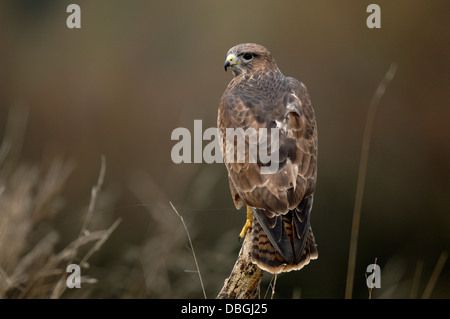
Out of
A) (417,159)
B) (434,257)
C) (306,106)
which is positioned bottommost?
(434,257)

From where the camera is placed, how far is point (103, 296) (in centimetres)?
618

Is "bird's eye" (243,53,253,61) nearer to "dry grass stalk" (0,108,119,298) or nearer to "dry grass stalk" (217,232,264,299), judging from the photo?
"dry grass stalk" (0,108,119,298)

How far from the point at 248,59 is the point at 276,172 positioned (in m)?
1.40

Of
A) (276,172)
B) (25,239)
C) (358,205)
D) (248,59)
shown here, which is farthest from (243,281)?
(25,239)

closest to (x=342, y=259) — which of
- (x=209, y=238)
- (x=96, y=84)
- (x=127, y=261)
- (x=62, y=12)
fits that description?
(x=209, y=238)

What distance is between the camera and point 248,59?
17.0 ft

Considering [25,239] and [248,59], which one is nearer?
[248,59]

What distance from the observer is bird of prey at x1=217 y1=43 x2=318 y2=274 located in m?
3.75

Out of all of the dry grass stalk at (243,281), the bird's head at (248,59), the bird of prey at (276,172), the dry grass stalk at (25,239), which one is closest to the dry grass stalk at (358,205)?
the bird of prey at (276,172)

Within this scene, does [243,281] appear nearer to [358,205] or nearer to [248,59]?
[358,205]

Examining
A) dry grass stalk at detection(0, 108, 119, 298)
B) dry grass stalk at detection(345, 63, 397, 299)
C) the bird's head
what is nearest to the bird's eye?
the bird's head

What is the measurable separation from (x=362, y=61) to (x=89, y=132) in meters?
3.89

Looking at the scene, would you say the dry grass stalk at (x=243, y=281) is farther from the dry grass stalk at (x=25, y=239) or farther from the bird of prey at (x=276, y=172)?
the dry grass stalk at (x=25, y=239)

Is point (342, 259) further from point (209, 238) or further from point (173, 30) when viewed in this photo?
point (173, 30)
